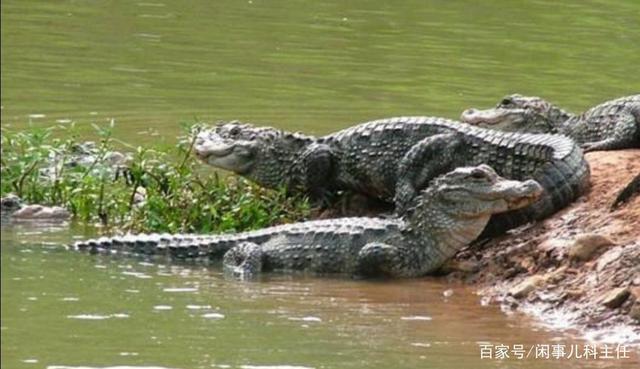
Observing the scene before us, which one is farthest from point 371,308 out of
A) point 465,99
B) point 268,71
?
point 268,71

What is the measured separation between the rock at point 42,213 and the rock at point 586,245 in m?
3.17

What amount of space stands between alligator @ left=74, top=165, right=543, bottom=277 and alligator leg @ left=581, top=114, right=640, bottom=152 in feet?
5.58

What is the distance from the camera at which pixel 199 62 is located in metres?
17.6

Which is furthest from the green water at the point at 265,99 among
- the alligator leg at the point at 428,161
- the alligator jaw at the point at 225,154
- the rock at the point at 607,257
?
the alligator jaw at the point at 225,154

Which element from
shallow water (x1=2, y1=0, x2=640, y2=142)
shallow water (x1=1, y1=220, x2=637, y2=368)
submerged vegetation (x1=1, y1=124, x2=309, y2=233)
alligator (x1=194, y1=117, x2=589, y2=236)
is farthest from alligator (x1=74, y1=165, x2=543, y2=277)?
shallow water (x1=2, y1=0, x2=640, y2=142)

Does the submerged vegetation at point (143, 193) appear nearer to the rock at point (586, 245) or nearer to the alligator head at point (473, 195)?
the alligator head at point (473, 195)

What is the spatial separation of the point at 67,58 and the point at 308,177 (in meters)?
6.69

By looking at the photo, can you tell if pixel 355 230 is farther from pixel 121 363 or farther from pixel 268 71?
pixel 268 71

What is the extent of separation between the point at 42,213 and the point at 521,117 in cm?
345

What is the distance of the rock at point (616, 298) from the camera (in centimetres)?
848

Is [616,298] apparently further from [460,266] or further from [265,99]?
[265,99]

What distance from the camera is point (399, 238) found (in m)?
9.66

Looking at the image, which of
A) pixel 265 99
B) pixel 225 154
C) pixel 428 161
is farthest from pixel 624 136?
pixel 265 99

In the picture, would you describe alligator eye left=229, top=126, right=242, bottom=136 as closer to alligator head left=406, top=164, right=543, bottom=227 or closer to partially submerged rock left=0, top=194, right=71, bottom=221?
partially submerged rock left=0, top=194, right=71, bottom=221
